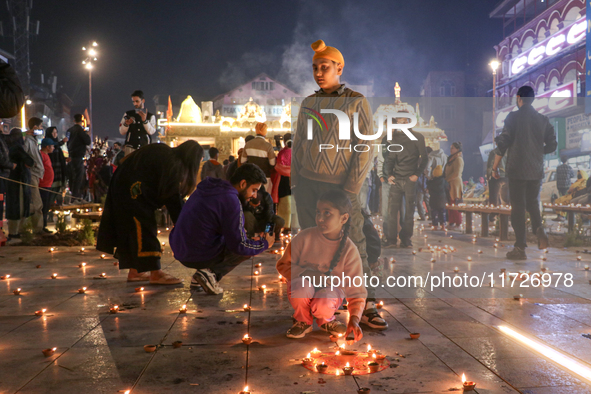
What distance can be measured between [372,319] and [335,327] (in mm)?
322

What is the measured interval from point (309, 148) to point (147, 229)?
2.62 metres

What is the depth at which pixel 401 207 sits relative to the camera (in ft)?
20.4

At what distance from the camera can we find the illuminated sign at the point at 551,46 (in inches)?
995

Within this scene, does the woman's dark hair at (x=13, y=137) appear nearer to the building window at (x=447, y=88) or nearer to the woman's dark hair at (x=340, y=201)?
the woman's dark hair at (x=340, y=201)

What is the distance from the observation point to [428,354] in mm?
2939

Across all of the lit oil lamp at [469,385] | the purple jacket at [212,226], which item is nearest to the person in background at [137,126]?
the purple jacket at [212,226]

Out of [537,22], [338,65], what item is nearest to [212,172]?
[338,65]

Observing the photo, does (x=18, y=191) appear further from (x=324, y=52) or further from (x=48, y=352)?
(x=324, y=52)

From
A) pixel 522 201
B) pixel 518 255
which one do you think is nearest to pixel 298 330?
pixel 518 255

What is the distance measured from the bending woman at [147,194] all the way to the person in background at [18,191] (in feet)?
14.6

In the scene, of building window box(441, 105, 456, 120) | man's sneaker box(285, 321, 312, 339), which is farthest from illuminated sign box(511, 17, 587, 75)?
man's sneaker box(285, 321, 312, 339)

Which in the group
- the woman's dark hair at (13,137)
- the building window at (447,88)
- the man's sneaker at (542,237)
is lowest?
the man's sneaker at (542,237)

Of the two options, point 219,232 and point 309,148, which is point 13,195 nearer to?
point 219,232

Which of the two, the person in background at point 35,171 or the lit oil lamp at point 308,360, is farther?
the person in background at point 35,171
